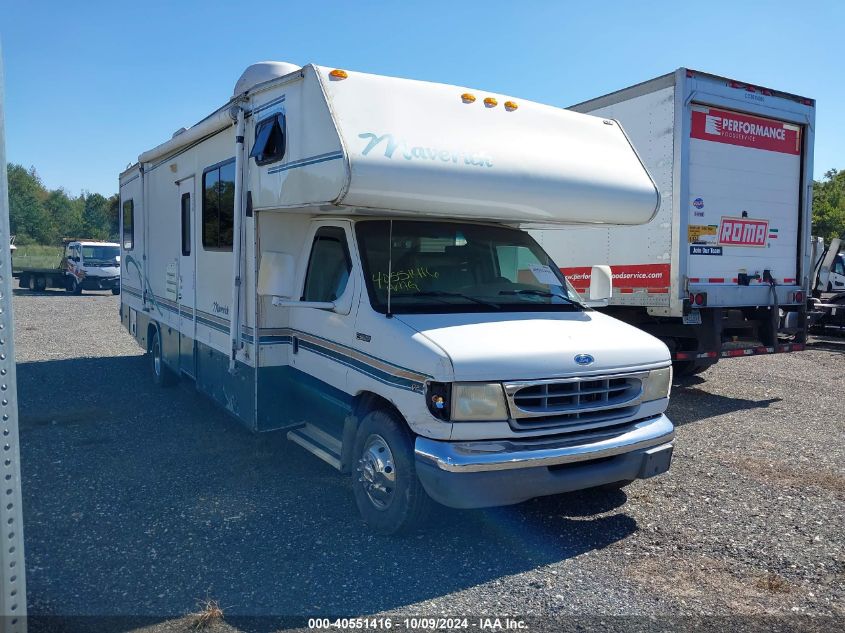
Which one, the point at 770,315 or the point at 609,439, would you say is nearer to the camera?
the point at 609,439

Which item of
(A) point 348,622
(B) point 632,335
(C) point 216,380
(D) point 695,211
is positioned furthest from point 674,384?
(A) point 348,622

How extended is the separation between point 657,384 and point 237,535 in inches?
120

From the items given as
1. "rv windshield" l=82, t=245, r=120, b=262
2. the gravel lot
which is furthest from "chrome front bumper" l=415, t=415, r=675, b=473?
"rv windshield" l=82, t=245, r=120, b=262

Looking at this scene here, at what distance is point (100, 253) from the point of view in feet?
94.5

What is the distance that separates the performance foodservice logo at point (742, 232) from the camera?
9.05m

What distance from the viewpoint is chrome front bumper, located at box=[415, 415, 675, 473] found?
4.23m

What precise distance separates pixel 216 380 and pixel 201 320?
763 millimetres

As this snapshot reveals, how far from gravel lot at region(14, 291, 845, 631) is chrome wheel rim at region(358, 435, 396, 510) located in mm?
286

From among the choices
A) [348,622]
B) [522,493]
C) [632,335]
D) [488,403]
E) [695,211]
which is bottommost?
[348,622]

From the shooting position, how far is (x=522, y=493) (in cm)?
435

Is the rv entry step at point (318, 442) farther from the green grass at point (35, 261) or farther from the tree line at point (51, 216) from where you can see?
the tree line at point (51, 216)

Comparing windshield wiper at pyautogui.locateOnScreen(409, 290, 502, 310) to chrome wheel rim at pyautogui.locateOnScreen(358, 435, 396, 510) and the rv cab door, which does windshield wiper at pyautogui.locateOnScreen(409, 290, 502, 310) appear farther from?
chrome wheel rim at pyautogui.locateOnScreen(358, 435, 396, 510)

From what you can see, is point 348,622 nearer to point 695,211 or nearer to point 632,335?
point 632,335

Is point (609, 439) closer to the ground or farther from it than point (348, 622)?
farther from it
